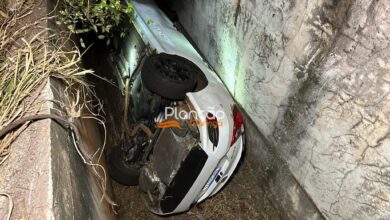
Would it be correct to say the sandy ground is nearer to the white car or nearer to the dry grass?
the white car

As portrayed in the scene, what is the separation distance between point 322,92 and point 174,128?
5.43ft

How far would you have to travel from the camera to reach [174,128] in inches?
145

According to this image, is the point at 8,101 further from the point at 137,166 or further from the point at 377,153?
the point at 377,153

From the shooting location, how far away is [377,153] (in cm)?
265

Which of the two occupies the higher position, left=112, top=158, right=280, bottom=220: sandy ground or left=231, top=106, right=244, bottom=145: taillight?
left=231, top=106, right=244, bottom=145: taillight

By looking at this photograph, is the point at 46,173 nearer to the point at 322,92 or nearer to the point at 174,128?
the point at 174,128

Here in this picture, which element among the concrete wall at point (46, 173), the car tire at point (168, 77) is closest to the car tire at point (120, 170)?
the car tire at point (168, 77)

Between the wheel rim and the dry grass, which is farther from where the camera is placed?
the wheel rim

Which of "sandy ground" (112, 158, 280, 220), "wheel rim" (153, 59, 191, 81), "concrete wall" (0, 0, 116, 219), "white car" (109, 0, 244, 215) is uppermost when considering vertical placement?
"concrete wall" (0, 0, 116, 219)

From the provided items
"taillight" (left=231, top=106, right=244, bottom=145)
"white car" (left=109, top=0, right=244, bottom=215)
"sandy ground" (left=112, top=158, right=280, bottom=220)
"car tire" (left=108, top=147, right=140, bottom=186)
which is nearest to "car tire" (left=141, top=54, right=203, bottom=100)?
"white car" (left=109, top=0, right=244, bottom=215)

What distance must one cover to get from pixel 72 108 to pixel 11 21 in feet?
3.95

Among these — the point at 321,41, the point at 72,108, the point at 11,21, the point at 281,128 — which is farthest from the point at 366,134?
the point at 11,21

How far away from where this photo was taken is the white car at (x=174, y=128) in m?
3.48

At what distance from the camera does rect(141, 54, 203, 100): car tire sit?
11.4 ft
